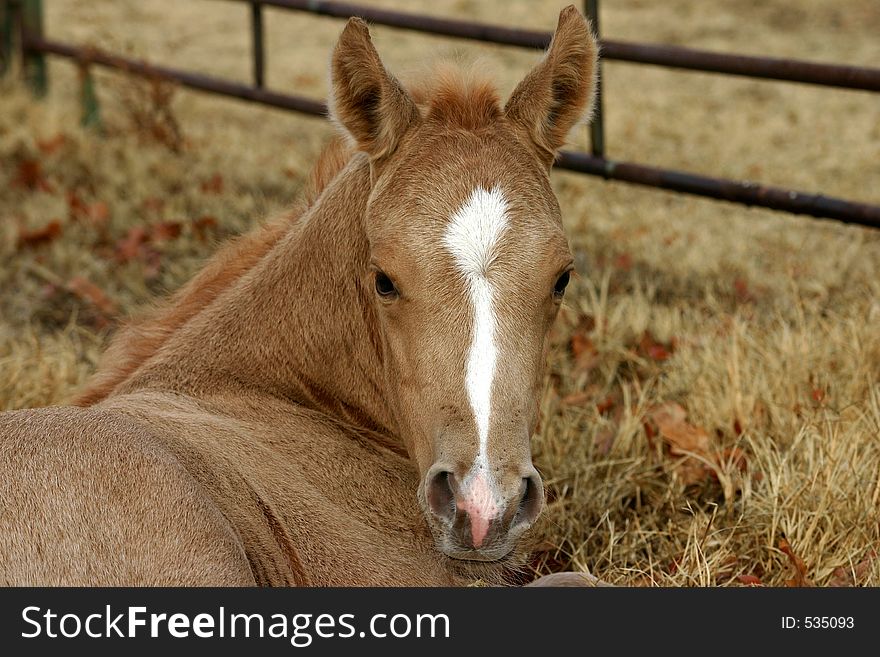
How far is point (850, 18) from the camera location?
12852mm

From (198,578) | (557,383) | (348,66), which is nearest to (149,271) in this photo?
(557,383)

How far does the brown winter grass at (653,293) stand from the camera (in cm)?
354

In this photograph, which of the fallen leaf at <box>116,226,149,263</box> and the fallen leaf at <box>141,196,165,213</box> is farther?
the fallen leaf at <box>141,196,165,213</box>

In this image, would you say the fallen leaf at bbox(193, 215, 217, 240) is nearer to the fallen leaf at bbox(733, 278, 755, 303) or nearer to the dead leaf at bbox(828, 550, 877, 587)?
the fallen leaf at bbox(733, 278, 755, 303)

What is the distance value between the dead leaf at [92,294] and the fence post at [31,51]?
4.08 metres

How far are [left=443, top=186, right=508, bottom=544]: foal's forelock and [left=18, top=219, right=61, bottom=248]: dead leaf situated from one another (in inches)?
159

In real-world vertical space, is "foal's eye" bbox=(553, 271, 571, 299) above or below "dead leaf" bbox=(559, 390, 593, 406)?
above

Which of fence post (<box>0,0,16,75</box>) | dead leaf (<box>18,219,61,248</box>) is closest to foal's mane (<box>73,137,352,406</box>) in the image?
dead leaf (<box>18,219,61,248</box>)

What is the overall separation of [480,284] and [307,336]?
33.7 inches

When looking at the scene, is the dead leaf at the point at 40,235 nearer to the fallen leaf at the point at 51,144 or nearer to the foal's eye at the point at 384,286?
the fallen leaf at the point at 51,144

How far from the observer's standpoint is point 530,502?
2592mm

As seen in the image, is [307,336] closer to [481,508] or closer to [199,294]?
[199,294]

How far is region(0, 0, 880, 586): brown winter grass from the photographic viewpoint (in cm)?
354
